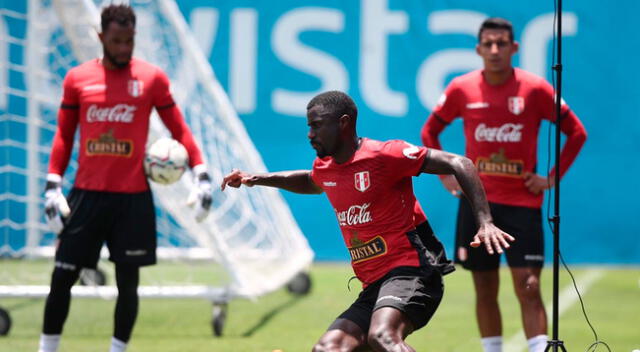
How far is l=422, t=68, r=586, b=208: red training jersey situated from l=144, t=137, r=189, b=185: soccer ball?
193 centimetres

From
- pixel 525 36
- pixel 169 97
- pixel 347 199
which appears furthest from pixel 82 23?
pixel 525 36

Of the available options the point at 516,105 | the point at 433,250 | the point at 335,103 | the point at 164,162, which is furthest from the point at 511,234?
the point at 164,162

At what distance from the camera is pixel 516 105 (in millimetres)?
6590

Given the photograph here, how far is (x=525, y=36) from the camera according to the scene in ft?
42.1

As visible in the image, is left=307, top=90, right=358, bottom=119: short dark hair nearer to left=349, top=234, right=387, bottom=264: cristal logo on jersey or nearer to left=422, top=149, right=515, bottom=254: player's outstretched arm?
left=422, top=149, right=515, bottom=254: player's outstretched arm

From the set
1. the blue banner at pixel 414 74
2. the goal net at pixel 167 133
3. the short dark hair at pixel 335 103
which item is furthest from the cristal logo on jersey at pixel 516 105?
the blue banner at pixel 414 74

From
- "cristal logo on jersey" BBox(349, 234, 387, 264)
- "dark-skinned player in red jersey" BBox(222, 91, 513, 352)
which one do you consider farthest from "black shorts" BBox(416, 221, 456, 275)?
Answer: "cristal logo on jersey" BBox(349, 234, 387, 264)

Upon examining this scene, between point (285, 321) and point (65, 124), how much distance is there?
128 inches

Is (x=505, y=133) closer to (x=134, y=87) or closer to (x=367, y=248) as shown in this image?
→ (x=367, y=248)

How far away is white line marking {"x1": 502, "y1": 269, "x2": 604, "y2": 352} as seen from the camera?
779cm

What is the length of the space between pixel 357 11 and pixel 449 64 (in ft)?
4.49

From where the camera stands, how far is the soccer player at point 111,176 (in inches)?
247

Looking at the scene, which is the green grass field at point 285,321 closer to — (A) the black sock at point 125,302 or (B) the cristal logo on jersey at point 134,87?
(A) the black sock at point 125,302

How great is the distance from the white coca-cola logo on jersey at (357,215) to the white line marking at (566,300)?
9.96 ft
